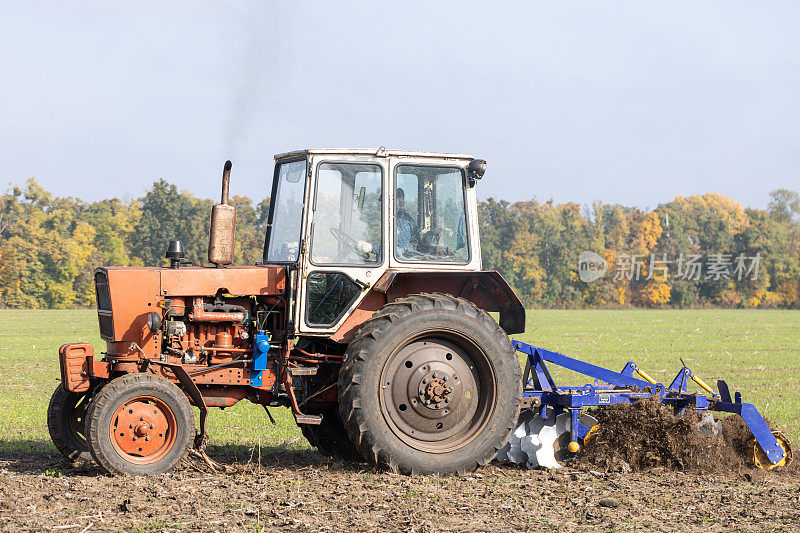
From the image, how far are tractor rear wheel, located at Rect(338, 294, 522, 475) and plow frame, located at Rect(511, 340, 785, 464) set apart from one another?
439 millimetres

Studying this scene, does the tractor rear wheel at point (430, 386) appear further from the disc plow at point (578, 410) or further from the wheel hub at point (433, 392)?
the disc plow at point (578, 410)

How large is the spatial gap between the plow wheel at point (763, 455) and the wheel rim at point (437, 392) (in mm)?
2541

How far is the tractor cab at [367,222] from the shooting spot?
760cm

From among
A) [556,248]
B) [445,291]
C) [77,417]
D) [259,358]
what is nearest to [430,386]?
[445,291]

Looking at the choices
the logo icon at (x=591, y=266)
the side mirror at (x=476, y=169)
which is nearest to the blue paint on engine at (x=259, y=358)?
the side mirror at (x=476, y=169)

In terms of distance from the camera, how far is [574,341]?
2817cm

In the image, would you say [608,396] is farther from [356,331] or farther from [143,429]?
[143,429]

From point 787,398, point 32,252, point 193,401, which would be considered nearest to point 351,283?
point 193,401

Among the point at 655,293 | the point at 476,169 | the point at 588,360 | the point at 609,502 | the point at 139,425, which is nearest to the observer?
the point at 609,502

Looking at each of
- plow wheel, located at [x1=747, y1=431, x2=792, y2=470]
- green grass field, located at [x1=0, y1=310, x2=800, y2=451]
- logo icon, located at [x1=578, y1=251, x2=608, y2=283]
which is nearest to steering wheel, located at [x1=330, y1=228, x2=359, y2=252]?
green grass field, located at [x1=0, y1=310, x2=800, y2=451]

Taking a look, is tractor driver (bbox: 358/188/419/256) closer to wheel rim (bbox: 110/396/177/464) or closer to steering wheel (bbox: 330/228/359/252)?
steering wheel (bbox: 330/228/359/252)

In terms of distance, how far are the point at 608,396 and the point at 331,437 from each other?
2652 mm

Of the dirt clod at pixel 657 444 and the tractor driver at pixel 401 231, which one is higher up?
the tractor driver at pixel 401 231

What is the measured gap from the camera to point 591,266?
255 ft
